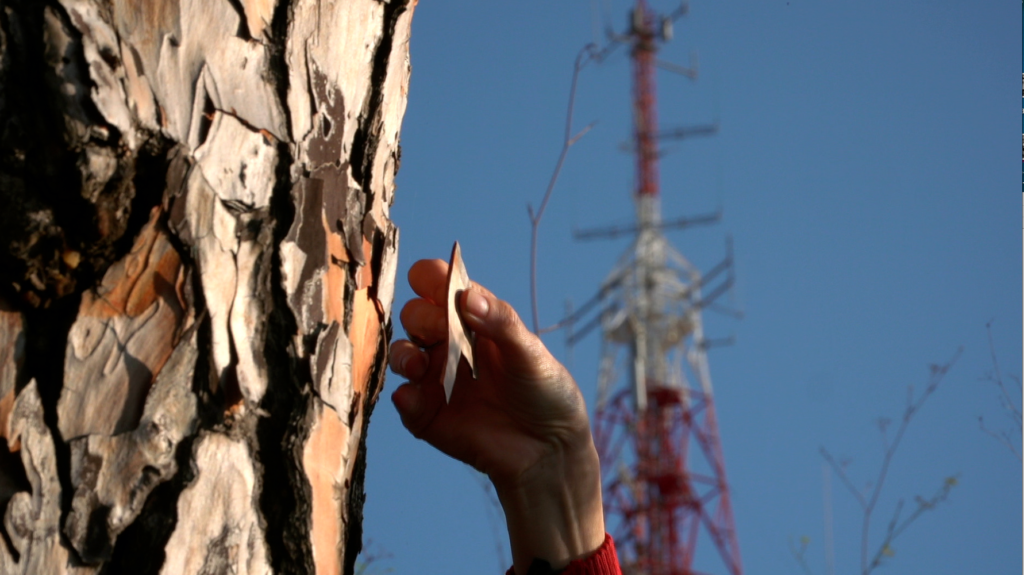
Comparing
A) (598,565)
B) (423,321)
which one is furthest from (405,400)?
(598,565)

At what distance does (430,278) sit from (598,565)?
1.58 feet

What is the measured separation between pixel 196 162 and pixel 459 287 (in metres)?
0.44

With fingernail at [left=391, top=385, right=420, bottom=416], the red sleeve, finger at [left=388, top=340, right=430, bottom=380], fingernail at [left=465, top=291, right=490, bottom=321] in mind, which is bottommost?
the red sleeve

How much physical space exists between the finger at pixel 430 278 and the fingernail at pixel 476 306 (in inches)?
3.7

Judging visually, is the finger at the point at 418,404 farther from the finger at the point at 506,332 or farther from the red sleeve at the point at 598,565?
the red sleeve at the point at 598,565

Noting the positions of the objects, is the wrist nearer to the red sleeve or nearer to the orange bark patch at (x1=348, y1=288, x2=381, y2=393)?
the red sleeve

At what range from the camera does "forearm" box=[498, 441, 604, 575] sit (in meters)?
1.61

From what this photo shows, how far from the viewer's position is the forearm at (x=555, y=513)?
5.28 feet

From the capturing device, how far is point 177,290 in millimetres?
1033

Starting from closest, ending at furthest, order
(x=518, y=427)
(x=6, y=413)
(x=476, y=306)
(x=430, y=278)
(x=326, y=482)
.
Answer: (x=6, y=413) < (x=326, y=482) < (x=476, y=306) < (x=430, y=278) < (x=518, y=427)

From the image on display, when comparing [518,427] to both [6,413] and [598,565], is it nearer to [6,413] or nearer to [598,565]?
[598,565]

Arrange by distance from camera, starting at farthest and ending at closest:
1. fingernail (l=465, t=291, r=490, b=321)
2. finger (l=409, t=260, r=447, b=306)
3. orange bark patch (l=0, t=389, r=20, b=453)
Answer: finger (l=409, t=260, r=447, b=306) < fingernail (l=465, t=291, r=490, b=321) < orange bark patch (l=0, t=389, r=20, b=453)

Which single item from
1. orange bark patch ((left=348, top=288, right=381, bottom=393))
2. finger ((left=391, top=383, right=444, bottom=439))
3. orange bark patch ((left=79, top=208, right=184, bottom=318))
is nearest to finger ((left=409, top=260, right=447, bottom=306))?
finger ((left=391, top=383, right=444, bottom=439))

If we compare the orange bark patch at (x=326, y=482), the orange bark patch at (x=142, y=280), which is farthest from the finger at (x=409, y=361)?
the orange bark patch at (x=142, y=280)
